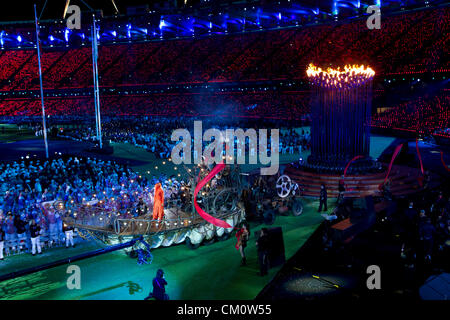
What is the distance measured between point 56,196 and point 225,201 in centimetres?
669

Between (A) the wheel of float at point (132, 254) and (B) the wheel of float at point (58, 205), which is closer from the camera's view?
(A) the wheel of float at point (132, 254)

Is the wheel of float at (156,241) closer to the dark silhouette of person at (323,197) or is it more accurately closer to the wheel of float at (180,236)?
the wheel of float at (180,236)

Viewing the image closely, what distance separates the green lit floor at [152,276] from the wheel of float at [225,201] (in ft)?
3.36

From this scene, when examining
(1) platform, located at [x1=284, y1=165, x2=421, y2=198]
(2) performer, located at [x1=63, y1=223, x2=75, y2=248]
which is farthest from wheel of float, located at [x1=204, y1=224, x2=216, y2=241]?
(1) platform, located at [x1=284, y1=165, x2=421, y2=198]

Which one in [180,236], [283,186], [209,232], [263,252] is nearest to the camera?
[263,252]

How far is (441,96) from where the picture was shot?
36125mm

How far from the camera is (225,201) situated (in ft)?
45.1

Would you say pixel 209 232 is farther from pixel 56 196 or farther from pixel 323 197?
pixel 56 196

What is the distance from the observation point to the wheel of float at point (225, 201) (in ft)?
44.1

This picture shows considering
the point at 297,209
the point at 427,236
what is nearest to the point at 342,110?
the point at 297,209

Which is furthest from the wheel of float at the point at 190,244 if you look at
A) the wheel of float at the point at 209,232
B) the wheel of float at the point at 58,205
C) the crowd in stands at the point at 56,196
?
the wheel of float at the point at 58,205
